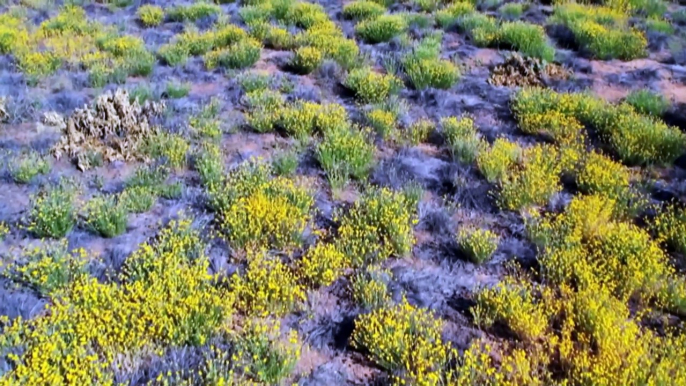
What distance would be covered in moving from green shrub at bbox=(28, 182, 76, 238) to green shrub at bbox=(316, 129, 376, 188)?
2668 mm

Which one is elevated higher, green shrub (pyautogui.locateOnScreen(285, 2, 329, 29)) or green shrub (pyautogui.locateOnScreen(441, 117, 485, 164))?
green shrub (pyautogui.locateOnScreen(285, 2, 329, 29))

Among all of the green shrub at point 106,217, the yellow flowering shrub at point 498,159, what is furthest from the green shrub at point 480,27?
the green shrub at point 106,217

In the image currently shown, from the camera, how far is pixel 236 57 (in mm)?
9570

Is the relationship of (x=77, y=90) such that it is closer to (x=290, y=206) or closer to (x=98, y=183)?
(x=98, y=183)

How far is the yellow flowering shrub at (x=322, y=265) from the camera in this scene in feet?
16.8

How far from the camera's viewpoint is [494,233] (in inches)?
227

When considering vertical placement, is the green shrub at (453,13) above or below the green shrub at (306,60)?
above

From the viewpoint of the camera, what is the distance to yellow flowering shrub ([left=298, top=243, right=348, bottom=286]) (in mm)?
5133

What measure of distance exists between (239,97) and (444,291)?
4.74 meters

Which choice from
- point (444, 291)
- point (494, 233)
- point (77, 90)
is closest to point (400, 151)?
point (494, 233)

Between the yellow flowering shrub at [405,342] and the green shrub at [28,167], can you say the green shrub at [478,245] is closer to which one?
the yellow flowering shrub at [405,342]

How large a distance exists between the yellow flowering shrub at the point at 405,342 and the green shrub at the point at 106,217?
2583 millimetres

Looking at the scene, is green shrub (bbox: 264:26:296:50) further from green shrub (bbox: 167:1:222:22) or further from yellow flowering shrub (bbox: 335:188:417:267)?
yellow flowering shrub (bbox: 335:188:417:267)

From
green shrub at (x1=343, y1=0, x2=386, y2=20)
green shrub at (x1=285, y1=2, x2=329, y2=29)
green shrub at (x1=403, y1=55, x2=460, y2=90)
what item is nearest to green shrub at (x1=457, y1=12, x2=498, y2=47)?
green shrub at (x1=403, y1=55, x2=460, y2=90)
